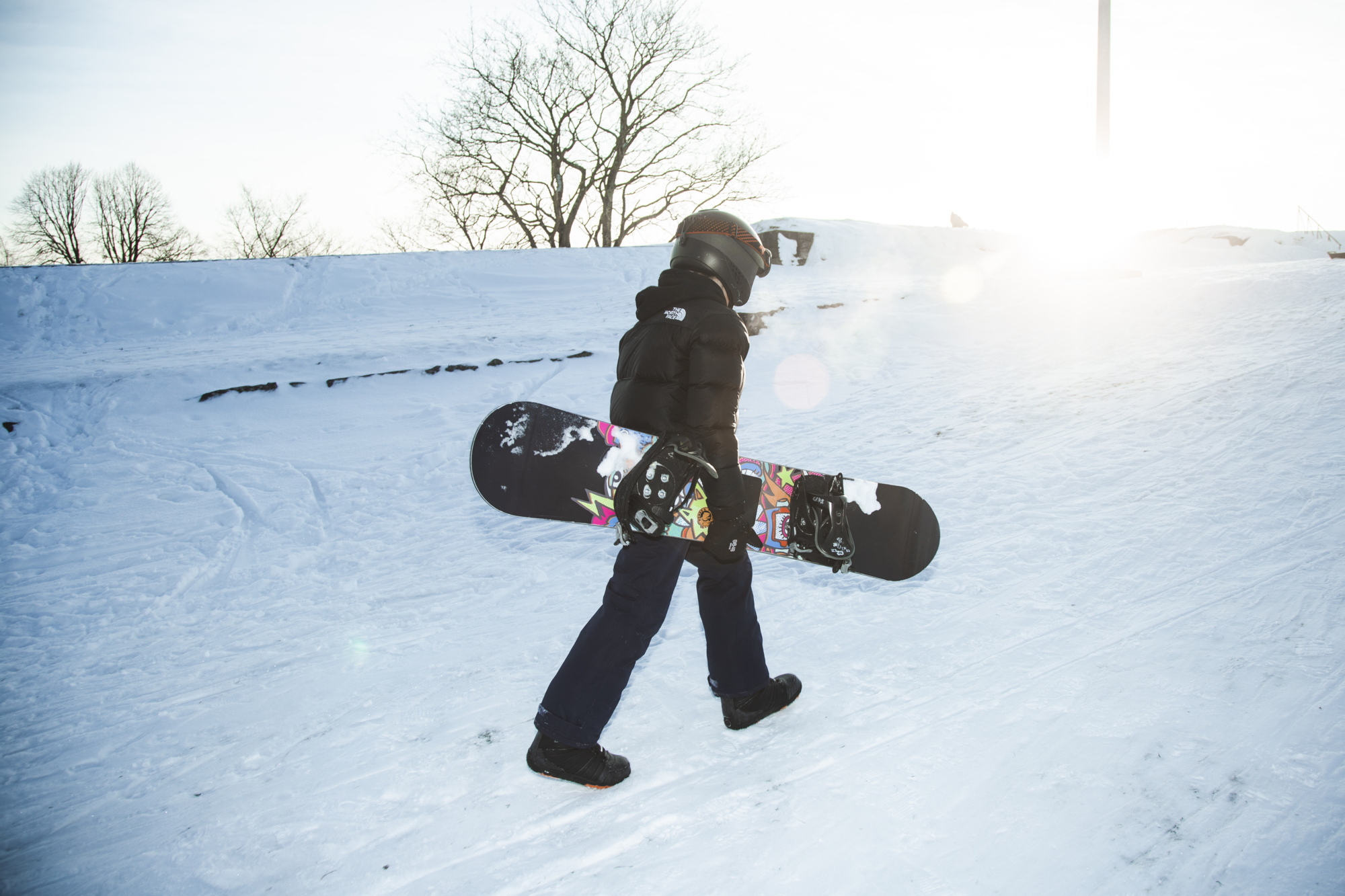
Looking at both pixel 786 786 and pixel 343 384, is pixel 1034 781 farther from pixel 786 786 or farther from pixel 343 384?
pixel 343 384

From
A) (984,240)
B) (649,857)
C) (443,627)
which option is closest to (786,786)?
(649,857)

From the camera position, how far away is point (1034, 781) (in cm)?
209

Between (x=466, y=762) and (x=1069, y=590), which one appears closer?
(x=466, y=762)

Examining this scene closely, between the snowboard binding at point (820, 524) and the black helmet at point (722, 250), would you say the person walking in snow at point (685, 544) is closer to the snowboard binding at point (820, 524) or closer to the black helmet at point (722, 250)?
the black helmet at point (722, 250)

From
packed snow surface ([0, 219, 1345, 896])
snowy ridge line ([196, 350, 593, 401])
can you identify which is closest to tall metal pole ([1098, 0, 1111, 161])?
packed snow surface ([0, 219, 1345, 896])

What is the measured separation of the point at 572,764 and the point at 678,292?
1.55 m

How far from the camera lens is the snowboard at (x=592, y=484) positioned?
295 cm

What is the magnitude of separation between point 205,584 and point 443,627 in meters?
1.54

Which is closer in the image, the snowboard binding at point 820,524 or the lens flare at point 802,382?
the snowboard binding at point 820,524

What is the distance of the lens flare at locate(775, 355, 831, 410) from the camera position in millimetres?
6785

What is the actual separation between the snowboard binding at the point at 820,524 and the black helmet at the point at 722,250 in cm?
86

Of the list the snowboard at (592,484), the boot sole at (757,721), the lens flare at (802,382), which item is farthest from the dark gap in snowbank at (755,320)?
the boot sole at (757,721)

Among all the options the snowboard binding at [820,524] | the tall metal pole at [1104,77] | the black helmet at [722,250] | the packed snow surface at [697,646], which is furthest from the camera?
the tall metal pole at [1104,77]

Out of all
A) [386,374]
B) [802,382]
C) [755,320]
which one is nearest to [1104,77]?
[755,320]
